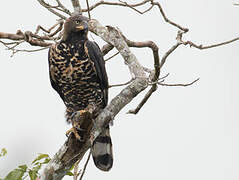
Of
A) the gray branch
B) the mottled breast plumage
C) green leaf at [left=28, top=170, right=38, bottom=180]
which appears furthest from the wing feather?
green leaf at [left=28, top=170, right=38, bottom=180]

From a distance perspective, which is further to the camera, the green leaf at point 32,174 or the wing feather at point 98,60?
the wing feather at point 98,60

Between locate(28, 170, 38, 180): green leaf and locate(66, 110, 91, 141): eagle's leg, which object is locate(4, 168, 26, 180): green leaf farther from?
locate(66, 110, 91, 141): eagle's leg

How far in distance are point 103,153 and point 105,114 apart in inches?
44.3

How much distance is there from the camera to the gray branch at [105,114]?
3.24 metres

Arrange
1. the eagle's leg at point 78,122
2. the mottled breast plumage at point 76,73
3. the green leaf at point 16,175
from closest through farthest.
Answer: the green leaf at point 16,175 → the eagle's leg at point 78,122 → the mottled breast plumage at point 76,73

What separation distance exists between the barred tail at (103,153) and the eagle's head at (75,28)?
1.21 m

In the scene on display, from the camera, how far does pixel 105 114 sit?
3510 mm

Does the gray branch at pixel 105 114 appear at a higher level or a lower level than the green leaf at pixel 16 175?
higher

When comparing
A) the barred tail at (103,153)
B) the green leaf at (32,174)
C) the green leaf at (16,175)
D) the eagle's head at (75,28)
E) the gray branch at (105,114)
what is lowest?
the barred tail at (103,153)

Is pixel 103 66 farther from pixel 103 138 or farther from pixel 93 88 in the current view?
pixel 103 138

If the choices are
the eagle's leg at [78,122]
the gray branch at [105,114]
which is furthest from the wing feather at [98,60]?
the eagle's leg at [78,122]

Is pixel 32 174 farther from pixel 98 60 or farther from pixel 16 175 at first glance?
pixel 98 60

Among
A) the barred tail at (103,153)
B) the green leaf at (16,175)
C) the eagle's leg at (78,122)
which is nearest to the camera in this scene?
the green leaf at (16,175)

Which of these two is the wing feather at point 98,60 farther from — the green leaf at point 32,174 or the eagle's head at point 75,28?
the green leaf at point 32,174
